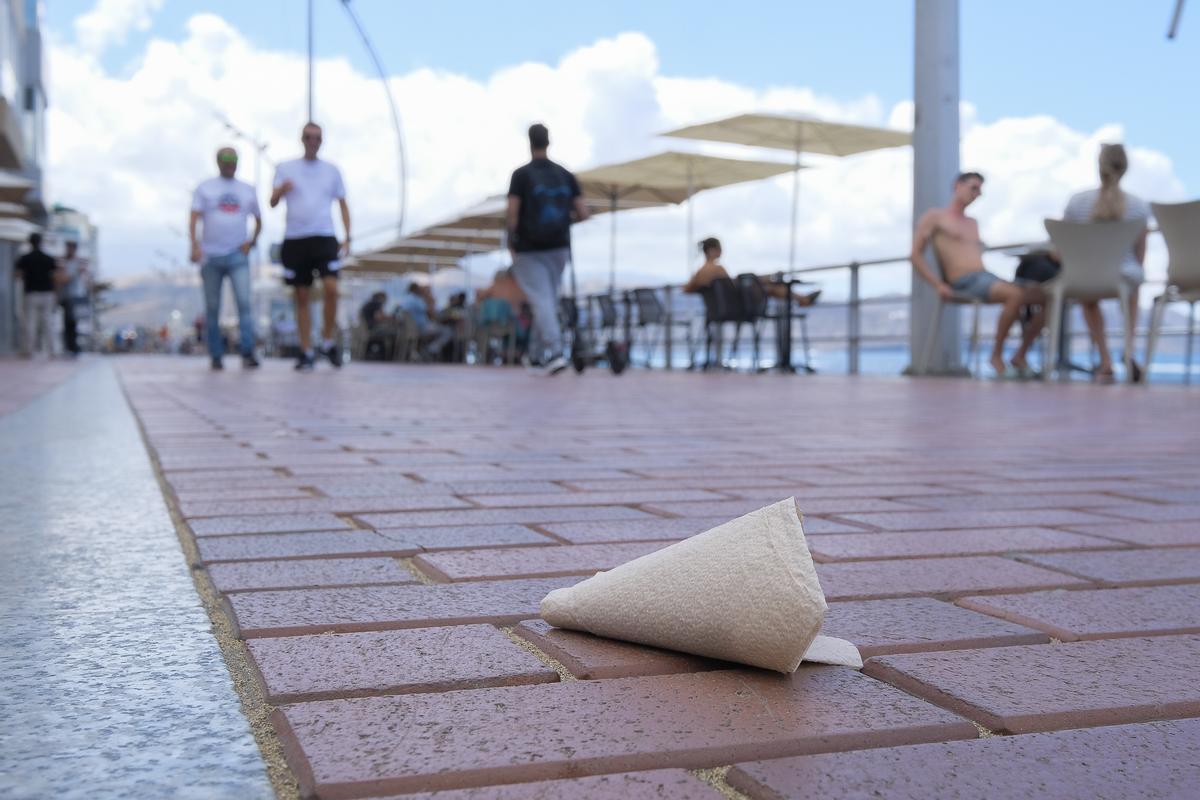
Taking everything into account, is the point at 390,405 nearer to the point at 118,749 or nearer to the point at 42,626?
the point at 42,626

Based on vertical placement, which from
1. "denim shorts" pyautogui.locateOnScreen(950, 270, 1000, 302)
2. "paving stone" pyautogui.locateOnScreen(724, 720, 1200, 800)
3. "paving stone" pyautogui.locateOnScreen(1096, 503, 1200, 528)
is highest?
"denim shorts" pyautogui.locateOnScreen(950, 270, 1000, 302)

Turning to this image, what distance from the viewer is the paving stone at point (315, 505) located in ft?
6.88

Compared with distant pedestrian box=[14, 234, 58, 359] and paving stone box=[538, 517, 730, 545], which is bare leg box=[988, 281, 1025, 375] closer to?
paving stone box=[538, 517, 730, 545]

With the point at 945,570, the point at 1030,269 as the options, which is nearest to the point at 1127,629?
the point at 945,570

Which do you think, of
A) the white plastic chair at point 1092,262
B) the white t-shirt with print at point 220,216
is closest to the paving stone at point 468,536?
the white plastic chair at point 1092,262

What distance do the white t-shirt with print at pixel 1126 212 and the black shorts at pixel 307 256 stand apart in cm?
504

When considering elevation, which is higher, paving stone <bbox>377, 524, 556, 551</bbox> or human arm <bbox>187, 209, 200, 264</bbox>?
human arm <bbox>187, 209, 200, 264</bbox>

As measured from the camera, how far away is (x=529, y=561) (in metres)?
1.68

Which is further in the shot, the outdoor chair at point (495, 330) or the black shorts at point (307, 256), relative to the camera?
the outdoor chair at point (495, 330)

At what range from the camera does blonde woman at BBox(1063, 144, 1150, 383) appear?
8.21 metres

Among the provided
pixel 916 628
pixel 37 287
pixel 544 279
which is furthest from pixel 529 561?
pixel 37 287

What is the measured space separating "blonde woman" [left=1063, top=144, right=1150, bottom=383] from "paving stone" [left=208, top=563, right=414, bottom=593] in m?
7.47

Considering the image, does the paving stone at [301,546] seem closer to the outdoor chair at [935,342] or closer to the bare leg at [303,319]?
the bare leg at [303,319]

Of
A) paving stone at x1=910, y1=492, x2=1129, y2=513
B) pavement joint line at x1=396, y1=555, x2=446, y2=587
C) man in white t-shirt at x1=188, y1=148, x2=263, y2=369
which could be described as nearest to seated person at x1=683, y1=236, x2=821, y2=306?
man in white t-shirt at x1=188, y1=148, x2=263, y2=369
